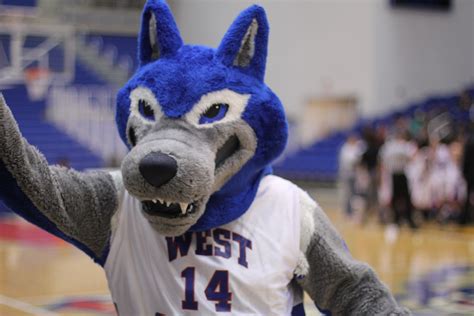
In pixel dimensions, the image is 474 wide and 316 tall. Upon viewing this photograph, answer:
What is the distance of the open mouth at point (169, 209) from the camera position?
218 cm

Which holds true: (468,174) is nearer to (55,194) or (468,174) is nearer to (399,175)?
(399,175)

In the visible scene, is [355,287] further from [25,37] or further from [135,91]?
[25,37]

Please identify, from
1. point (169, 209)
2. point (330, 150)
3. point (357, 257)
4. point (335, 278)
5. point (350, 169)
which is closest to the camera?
point (169, 209)

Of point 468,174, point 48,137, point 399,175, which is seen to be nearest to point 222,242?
point 399,175

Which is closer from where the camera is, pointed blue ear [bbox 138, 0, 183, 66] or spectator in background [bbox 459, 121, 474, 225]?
pointed blue ear [bbox 138, 0, 183, 66]

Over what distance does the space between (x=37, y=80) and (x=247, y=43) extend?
1180 cm

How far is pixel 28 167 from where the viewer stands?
7.00 ft

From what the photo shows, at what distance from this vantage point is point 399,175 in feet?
35.4

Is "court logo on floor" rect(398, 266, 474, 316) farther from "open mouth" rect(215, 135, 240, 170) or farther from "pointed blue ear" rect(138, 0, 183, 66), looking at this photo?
"pointed blue ear" rect(138, 0, 183, 66)

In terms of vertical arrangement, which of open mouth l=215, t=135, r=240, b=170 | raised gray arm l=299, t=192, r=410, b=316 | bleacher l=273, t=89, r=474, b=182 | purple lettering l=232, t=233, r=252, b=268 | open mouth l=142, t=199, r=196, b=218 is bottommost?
bleacher l=273, t=89, r=474, b=182

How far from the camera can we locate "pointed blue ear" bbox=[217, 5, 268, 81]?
2336 mm

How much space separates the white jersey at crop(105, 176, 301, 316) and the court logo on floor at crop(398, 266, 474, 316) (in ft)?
10.00

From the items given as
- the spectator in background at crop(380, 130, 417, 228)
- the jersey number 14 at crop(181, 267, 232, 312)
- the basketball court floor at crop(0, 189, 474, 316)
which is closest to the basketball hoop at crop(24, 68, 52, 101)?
the basketball court floor at crop(0, 189, 474, 316)

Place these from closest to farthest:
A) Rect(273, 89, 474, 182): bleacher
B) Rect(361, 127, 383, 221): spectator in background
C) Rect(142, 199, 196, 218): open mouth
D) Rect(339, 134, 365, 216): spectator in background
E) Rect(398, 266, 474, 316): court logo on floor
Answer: Rect(142, 199, 196, 218): open mouth → Rect(398, 266, 474, 316): court logo on floor → Rect(361, 127, 383, 221): spectator in background → Rect(339, 134, 365, 216): spectator in background → Rect(273, 89, 474, 182): bleacher
